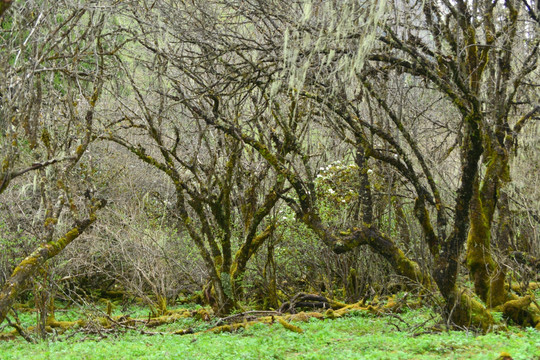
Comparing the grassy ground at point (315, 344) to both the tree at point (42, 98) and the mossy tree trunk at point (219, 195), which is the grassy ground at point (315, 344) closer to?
the mossy tree trunk at point (219, 195)

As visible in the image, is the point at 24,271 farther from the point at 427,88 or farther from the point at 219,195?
the point at 427,88

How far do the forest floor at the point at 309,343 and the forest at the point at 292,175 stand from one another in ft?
0.18

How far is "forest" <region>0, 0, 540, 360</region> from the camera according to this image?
18.7ft

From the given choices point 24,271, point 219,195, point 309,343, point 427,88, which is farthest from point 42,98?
point 427,88

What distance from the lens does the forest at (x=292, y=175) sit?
5695 mm

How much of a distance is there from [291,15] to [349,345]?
13.5 ft

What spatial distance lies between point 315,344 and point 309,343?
155 millimetres

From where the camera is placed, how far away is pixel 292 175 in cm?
732

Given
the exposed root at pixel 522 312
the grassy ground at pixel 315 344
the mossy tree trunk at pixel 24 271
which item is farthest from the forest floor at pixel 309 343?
the mossy tree trunk at pixel 24 271

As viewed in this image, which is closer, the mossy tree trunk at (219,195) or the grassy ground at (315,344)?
the grassy ground at (315,344)

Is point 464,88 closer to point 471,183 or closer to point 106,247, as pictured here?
point 471,183

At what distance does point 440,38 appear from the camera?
688cm

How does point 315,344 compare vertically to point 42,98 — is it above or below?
below

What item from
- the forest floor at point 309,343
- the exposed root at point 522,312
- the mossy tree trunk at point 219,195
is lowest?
the forest floor at point 309,343
